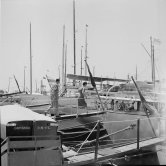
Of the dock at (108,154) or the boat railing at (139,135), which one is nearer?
the dock at (108,154)

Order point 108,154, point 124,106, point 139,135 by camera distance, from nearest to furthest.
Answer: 1. point 108,154
2. point 139,135
3. point 124,106

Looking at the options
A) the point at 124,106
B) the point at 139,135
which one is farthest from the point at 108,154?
the point at 124,106

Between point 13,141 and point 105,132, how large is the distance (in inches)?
221

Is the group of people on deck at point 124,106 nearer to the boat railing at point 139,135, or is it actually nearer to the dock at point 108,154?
the boat railing at point 139,135

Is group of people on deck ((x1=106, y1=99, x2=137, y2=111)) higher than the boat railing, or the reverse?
group of people on deck ((x1=106, y1=99, x2=137, y2=111))

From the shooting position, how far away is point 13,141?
609cm

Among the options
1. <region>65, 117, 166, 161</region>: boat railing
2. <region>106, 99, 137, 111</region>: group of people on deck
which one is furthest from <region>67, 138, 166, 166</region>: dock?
<region>106, 99, 137, 111</region>: group of people on deck

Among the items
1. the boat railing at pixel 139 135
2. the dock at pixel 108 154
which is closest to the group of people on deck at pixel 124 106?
the boat railing at pixel 139 135

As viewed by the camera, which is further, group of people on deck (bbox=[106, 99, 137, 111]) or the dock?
group of people on deck (bbox=[106, 99, 137, 111])

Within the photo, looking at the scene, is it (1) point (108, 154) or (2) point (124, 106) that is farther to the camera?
(2) point (124, 106)

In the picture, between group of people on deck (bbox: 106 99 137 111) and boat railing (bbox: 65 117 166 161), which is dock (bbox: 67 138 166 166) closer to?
boat railing (bbox: 65 117 166 161)

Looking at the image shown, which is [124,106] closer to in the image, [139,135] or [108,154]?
[139,135]

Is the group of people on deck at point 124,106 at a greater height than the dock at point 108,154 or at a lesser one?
greater

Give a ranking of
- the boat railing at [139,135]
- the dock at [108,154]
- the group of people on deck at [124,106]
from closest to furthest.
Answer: the dock at [108,154]
the boat railing at [139,135]
the group of people on deck at [124,106]
